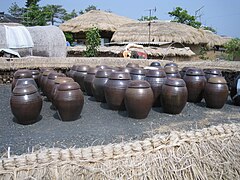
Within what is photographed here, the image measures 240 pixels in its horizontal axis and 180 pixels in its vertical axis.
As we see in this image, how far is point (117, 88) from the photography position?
4.64 meters

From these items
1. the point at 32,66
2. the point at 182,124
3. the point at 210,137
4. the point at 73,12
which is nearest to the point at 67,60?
the point at 32,66

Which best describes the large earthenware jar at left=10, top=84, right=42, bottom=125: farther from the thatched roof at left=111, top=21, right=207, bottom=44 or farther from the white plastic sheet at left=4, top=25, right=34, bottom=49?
the thatched roof at left=111, top=21, right=207, bottom=44

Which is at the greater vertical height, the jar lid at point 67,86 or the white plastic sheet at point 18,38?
the white plastic sheet at point 18,38

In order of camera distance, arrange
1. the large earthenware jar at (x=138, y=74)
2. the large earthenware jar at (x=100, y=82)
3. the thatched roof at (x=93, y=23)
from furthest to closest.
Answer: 1. the thatched roof at (x=93, y=23)
2. the large earthenware jar at (x=138, y=74)
3. the large earthenware jar at (x=100, y=82)

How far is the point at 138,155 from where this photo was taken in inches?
69.0

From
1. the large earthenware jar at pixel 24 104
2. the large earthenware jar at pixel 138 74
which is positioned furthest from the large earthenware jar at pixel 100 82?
the large earthenware jar at pixel 24 104

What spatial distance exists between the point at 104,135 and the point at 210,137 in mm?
1851

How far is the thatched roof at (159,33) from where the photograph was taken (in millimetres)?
15383

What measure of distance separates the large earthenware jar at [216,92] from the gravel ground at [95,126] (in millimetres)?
173

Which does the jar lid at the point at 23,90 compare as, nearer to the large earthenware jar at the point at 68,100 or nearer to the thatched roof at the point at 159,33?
the large earthenware jar at the point at 68,100

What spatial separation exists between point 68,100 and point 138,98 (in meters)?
1.14

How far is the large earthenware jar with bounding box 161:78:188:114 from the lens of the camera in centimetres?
443

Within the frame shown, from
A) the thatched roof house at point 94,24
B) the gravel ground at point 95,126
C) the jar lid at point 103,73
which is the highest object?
the thatched roof house at point 94,24

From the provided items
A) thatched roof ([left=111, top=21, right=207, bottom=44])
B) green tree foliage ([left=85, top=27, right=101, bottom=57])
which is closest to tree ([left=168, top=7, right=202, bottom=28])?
thatched roof ([left=111, top=21, right=207, bottom=44])
